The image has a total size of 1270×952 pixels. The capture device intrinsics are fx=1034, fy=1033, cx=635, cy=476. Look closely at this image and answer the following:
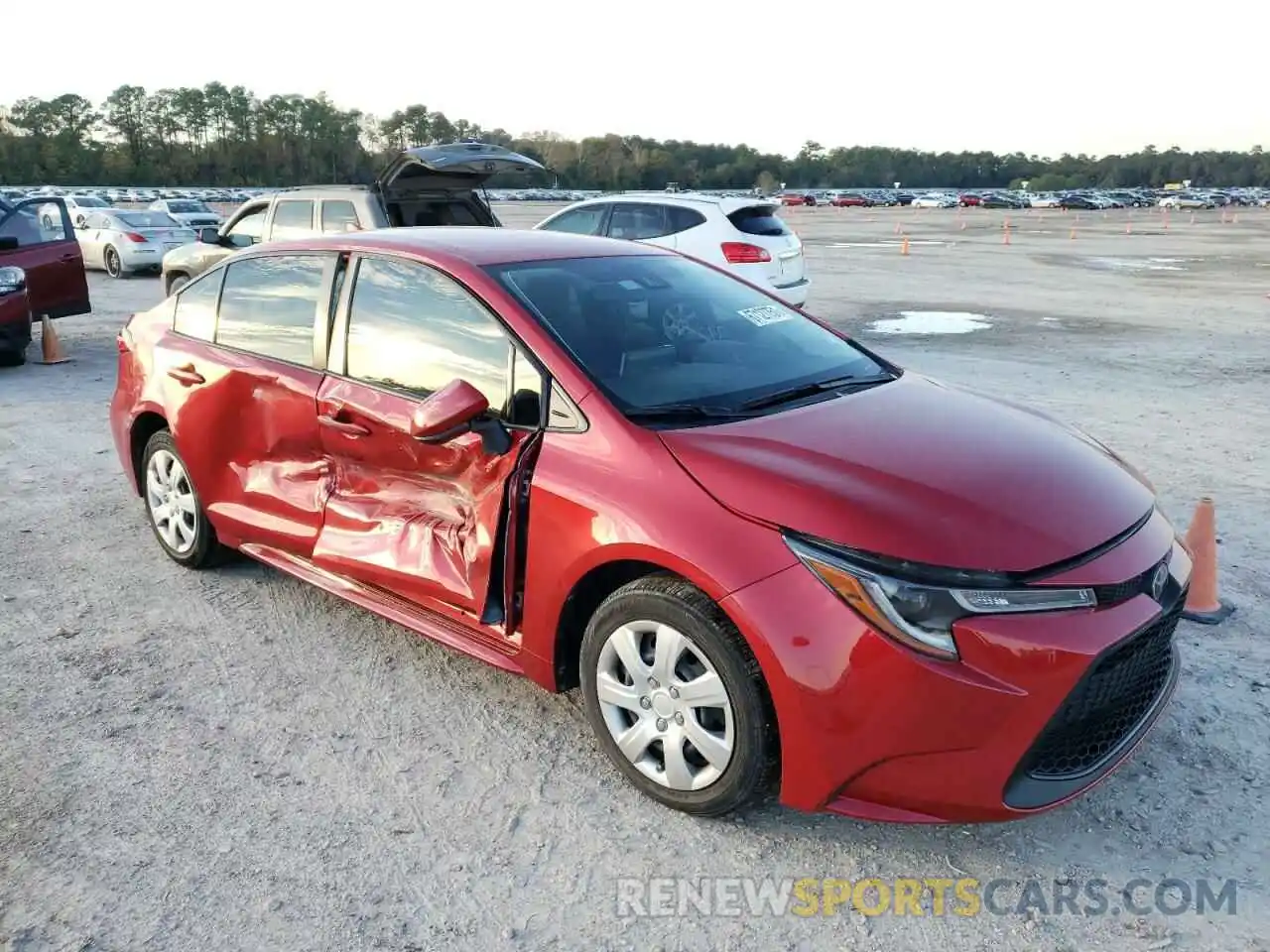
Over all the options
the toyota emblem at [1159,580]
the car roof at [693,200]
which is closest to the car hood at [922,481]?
the toyota emblem at [1159,580]

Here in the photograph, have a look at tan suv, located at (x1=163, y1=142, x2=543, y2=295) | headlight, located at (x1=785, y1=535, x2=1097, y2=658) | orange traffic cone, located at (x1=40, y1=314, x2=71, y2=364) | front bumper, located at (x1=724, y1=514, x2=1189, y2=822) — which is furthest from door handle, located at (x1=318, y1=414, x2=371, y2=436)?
orange traffic cone, located at (x1=40, y1=314, x2=71, y2=364)

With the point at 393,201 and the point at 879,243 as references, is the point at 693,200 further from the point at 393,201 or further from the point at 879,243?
the point at 879,243

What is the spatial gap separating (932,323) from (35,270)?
10.3 m

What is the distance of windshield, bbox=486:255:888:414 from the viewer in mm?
3465

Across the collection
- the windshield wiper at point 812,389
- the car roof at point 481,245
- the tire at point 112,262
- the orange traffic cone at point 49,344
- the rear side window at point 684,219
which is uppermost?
the car roof at point 481,245

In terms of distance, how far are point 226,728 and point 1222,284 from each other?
20419 millimetres

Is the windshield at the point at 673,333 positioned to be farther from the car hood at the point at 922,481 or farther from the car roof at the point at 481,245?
the car hood at the point at 922,481

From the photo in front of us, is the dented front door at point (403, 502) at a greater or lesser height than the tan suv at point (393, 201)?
lesser

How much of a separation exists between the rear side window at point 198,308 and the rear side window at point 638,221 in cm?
753

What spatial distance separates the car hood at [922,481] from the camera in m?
2.71

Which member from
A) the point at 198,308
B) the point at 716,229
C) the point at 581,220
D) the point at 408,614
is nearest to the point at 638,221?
the point at 581,220

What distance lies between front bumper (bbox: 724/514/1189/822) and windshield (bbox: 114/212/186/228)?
20172 mm

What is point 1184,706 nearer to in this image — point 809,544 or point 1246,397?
point 809,544

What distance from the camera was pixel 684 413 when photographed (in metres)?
3.29
